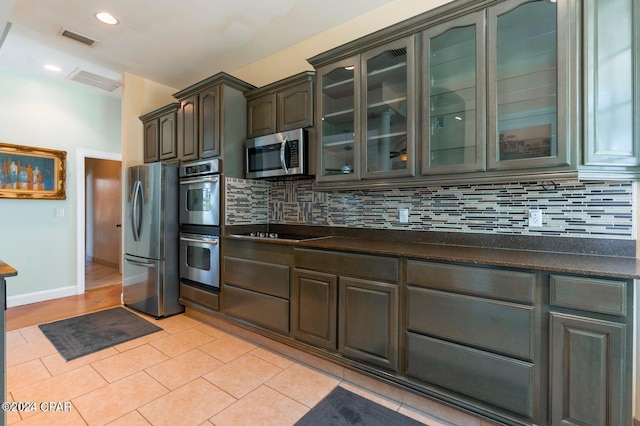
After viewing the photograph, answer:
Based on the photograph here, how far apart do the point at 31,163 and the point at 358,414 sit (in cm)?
466

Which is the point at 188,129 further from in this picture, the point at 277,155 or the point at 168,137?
the point at 277,155

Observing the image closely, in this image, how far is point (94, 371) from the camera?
2188 millimetres

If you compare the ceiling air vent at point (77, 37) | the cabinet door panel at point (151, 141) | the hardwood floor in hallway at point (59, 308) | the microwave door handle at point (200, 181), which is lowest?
the hardwood floor in hallway at point (59, 308)

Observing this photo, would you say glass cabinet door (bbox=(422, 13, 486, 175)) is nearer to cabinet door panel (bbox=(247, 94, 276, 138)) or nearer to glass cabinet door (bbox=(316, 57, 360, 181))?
glass cabinet door (bbox=(316, 57, 360, 181))

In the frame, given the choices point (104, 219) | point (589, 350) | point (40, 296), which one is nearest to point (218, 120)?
point (589, 350)

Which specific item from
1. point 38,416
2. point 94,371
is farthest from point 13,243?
point 38,416

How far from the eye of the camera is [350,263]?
79.8 inches

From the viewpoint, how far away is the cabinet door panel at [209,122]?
297 centimetres

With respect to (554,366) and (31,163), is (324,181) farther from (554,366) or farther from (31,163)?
(31,163)

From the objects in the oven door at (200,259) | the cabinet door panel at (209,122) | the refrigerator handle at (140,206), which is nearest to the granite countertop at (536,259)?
the oven door at (200,259)

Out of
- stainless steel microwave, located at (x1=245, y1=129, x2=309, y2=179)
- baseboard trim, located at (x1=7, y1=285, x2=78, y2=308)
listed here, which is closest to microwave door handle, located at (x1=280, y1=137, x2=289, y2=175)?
stainless steel microwave, located at (x1=245, y1=129, x2=309, y2=179)

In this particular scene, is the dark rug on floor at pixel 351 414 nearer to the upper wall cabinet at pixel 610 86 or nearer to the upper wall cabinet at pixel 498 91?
the upper wall cabinet at pixel 498 91

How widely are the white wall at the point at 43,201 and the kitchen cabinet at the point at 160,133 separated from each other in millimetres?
1129

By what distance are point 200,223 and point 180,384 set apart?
1.52m
